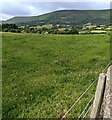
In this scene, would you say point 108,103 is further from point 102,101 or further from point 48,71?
point 48,71

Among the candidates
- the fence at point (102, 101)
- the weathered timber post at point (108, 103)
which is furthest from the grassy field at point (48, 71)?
the fence at point (102, 101)

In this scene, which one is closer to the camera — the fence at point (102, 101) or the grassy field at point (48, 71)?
the fence at point (102, 101)

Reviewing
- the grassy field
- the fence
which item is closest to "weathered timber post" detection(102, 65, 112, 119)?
the fence

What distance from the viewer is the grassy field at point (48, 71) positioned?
47.5ft

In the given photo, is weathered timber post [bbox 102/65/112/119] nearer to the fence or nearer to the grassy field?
the fence

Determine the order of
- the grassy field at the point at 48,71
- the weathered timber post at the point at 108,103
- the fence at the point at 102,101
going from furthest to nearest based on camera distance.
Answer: the grassy field at the point at 48,71
the weathered timber post at the point at 108,103
the fence at the point at 102,101

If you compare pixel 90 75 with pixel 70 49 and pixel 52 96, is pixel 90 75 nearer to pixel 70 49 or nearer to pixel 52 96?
pixel 52 96

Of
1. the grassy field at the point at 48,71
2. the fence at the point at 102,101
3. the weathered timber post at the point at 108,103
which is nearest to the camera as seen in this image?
the fence at the point at 102,101

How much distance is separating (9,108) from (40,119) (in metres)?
2.07

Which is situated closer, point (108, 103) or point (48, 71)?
point (108, 103)

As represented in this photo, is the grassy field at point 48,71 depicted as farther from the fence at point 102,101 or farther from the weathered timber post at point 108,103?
the fence at point 102,101

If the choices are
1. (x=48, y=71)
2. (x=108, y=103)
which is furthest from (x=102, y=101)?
(x=48, y=71)

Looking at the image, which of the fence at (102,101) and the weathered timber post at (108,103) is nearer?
the fence at (102,101)

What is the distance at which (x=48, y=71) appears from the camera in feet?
70.1
